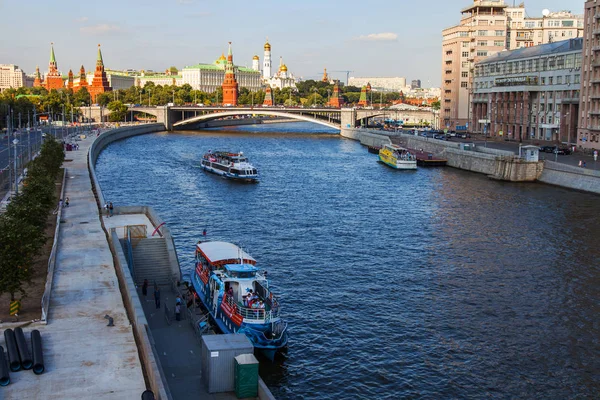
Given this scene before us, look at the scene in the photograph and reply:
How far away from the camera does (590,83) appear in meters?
70.7

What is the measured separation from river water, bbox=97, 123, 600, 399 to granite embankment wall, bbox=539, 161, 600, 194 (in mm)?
1125

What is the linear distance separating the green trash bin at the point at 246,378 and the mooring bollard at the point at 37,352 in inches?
201

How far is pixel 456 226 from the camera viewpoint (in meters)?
45.0

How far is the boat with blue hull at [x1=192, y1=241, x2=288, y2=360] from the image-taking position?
23.8m

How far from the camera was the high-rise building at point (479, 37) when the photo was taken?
121062 millimetres

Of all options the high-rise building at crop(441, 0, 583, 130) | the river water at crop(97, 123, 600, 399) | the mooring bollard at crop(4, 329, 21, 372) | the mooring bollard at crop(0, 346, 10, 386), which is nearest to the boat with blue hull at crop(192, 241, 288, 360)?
the river water at crop(97, 123, 600, 399)

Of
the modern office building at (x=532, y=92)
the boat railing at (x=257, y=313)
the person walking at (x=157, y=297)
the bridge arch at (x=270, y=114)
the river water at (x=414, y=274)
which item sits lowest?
the river water at (x=414, y=274)

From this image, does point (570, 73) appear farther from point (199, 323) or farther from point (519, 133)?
point (199, 323)

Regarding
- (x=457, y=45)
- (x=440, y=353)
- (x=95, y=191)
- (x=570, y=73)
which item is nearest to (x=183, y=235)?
(x=95, y=191)

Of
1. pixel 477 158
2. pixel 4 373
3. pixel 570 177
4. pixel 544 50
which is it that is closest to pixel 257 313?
pixel 4 373

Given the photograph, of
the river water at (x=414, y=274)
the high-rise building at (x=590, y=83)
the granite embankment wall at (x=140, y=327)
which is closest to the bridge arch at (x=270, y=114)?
the river water at (x=414, y=274)

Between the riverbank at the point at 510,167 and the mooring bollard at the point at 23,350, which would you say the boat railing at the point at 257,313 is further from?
the riverbank at the point at 510,167

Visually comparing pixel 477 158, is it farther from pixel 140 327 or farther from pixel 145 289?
pixel 140 327

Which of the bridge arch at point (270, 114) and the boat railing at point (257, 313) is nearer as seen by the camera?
the boat railing at point (257, 313)
